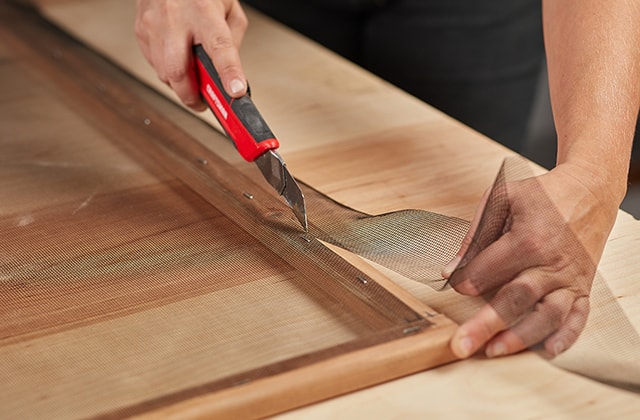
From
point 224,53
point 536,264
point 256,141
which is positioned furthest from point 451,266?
point 224,53

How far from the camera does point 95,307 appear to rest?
2.55 feet

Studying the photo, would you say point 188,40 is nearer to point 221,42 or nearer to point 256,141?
point 221,42

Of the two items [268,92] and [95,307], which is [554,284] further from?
[268,92]

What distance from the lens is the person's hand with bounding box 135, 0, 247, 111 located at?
976mm

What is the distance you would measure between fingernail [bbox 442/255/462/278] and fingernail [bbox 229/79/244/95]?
1.00 ft

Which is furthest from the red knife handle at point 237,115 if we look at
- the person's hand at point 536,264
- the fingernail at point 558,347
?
the fingernail at point 558,347

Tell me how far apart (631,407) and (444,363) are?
0.15 metres

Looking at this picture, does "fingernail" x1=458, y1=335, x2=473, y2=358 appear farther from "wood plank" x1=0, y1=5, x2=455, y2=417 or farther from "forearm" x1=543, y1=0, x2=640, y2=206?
"forearm" x1=543, y1=0, x2=640, y2=206

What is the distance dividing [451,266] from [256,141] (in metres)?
0.24

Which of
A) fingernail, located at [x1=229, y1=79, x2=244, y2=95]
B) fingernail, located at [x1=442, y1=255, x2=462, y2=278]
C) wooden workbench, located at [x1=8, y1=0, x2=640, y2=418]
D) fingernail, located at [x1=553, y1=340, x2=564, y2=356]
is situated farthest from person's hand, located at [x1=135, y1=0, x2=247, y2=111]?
fingernail, located at [x1=553, y1=340, x2=564, y2=356]

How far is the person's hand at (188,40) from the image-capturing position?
976 millimetres

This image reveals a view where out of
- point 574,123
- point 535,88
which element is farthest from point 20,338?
point 535,88

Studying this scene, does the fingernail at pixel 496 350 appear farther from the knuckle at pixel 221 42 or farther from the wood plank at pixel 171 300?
Answer: the knuckle at pixel 221 42

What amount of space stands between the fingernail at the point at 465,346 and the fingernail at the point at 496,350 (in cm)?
2
